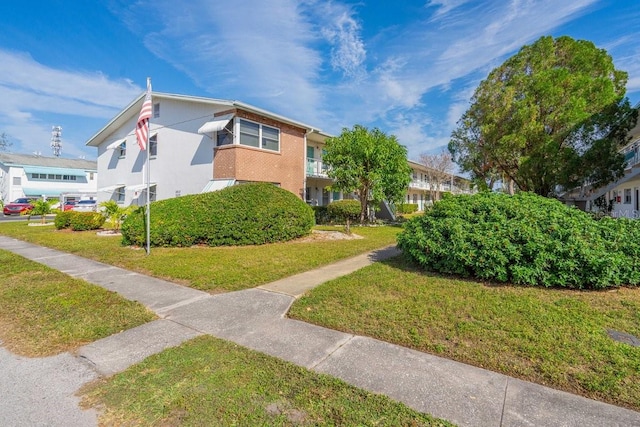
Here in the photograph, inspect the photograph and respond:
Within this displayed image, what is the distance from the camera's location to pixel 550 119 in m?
12.7

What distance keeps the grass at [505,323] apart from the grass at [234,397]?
3.86ft

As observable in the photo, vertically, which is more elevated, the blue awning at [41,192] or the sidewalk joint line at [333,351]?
the blue awning at [41,192]

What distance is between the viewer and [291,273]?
6852 mm

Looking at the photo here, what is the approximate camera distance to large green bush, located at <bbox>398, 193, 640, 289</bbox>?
517 centimetres

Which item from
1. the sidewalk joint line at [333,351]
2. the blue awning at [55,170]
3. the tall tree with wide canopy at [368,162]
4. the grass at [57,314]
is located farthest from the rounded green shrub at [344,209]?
the blue awning at [55,170]

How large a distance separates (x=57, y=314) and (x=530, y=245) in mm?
7530

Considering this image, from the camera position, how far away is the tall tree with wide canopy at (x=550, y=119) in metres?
11.8

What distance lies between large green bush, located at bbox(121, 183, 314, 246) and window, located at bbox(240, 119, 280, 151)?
5.02 m

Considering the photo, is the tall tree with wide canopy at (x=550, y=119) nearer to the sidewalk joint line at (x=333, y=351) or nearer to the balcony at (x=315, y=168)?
the balcony at (x=315, y=168)

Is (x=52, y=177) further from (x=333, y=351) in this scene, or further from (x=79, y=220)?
(x=333, y=351)

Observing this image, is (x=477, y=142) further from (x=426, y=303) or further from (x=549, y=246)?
(x=426, y=303)

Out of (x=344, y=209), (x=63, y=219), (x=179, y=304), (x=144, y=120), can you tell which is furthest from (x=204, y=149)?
(x=179, y=304)

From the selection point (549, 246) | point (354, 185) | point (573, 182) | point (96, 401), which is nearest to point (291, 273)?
point (96, 401)

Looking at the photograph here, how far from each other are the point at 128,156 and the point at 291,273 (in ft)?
59.7
